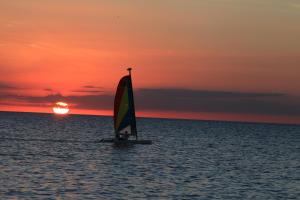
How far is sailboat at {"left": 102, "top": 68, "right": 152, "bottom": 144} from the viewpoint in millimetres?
91938

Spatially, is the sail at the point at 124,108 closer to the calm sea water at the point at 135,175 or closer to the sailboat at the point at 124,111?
the sailboat at the point at 124,111

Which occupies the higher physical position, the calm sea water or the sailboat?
the sailboat

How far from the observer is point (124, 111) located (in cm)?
9325

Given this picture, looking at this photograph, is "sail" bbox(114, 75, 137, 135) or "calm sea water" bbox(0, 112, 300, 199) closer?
"calm sea water" bbox(0, 112, 300, 199)

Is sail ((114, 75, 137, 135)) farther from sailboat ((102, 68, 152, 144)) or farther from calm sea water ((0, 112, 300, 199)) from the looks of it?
calm sea water ((0, 112, 300, 199))

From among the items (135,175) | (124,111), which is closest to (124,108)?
(124,111)

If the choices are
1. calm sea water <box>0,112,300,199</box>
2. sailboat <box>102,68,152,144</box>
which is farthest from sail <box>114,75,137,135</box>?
calm sea water <box>0,112,300,199</box>

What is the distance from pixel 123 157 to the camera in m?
82.8

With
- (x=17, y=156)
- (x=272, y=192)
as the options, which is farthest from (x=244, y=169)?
(x=17, y=156)

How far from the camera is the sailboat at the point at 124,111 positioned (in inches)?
3620

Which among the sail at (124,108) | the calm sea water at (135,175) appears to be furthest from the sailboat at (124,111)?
the calm sea water at (135,175)

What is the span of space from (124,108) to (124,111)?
422mm

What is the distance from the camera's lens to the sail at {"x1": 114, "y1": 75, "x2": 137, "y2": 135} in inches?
3622

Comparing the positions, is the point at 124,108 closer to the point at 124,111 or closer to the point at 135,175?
the point at 124,111
